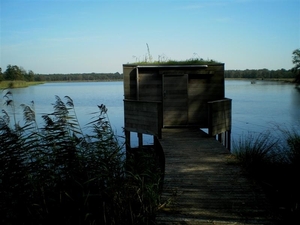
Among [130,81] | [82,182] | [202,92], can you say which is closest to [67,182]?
[82,182]

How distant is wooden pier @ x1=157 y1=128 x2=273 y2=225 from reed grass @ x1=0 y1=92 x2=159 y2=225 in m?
0.32

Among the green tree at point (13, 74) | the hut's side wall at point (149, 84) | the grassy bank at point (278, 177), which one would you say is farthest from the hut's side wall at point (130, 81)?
the green tree at point (13, 74)

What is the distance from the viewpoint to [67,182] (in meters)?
4.20

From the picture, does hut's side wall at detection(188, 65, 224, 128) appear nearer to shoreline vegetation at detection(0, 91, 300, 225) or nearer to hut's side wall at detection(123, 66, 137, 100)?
hut's side wall at detection(123, 66, 137, 100)

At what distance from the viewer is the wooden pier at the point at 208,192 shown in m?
3.49

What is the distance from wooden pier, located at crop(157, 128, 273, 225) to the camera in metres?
3.49

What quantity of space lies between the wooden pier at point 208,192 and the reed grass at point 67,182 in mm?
316

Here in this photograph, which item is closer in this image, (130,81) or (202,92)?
(130,81)

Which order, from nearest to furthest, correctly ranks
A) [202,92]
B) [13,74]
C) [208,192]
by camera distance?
[208,192], [202,92], [13,74]

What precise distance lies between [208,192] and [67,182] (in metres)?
2.05

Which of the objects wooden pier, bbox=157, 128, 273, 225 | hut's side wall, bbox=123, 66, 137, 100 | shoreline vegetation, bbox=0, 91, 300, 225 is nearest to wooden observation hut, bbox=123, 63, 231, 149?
hut's side wall, bbox=123, 66, 137, 100

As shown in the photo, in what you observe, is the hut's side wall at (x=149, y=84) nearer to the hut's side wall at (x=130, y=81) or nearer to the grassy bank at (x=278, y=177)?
the hut's side wall at (x=130, y=81)

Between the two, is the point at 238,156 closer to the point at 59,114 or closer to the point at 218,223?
the point at 218,223

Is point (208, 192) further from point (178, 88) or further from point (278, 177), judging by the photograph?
point (178, 88)
